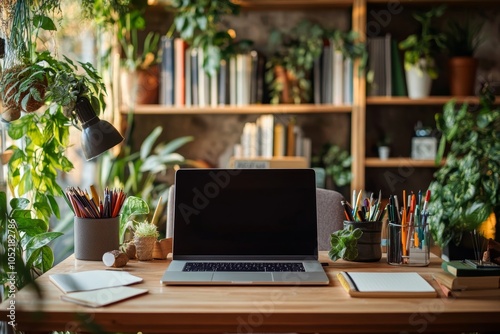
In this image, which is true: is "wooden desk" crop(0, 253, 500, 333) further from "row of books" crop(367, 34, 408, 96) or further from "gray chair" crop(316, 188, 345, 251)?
"row of books" crop(367, 34, 408, 96)

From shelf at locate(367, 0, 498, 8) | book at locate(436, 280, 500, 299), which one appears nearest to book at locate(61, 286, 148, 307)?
book at locate(436, 280, 500, 299)

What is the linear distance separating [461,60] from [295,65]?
36.2 inches

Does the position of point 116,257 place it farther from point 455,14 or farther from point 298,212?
point 455,14

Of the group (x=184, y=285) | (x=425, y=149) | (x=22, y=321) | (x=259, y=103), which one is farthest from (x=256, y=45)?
(x=22, y=321)

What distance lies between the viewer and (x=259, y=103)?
11.2ft

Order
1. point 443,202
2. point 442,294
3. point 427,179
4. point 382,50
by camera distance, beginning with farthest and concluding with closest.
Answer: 1. point 427,179
2. point 382,50
3. point 443,202
4. point 442,294

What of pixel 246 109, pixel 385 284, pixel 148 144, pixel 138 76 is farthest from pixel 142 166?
pixel 385 284

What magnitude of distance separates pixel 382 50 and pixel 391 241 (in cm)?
195

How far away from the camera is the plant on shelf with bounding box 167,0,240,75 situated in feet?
10.6

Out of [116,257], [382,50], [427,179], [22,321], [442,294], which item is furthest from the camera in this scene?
[427,179]

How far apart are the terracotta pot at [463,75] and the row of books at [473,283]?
2.18 m

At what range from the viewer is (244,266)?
5.16 feet

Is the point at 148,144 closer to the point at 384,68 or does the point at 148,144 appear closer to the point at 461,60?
the point at 384,68

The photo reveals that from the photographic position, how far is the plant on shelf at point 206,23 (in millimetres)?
3240
